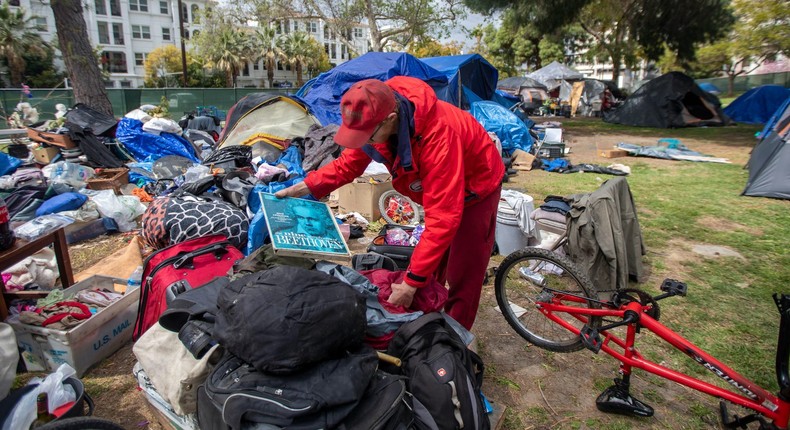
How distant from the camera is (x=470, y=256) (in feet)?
8.16

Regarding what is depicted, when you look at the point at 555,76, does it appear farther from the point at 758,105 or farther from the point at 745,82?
Answer: the point at 745,82

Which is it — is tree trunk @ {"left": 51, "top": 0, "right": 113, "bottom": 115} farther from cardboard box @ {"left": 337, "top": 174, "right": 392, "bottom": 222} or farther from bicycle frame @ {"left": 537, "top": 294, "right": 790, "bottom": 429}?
bicycle frame @ {"left": 537, "top": 294, "right": 790, "bottom": 429}

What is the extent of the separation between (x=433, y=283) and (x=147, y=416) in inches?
67.2

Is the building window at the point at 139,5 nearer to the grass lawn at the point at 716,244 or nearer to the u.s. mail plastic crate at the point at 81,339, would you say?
the grass lawn at the point at 716,244

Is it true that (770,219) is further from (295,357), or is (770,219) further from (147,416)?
(147,416)

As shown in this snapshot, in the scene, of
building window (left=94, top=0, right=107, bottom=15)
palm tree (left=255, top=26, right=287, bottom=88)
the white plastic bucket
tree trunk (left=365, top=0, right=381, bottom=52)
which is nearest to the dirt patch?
the white plastic bucket

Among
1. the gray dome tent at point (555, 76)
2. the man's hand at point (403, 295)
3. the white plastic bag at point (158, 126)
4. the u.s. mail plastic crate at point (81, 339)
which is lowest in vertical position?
the u.s. mail plastic crate at point (81, 339)

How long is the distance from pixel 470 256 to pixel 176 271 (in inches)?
71.7

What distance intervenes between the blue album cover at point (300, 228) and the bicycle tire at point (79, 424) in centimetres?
98

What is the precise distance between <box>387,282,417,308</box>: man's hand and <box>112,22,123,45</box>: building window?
47.6 meters

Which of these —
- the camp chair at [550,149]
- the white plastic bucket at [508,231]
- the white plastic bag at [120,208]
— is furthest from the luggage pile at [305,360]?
the camp chair at [550,149]

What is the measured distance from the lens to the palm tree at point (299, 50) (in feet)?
137

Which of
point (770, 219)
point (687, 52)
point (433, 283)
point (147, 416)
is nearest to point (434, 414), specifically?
point (433, 283)

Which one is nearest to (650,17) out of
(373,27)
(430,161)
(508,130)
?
(508,130)
